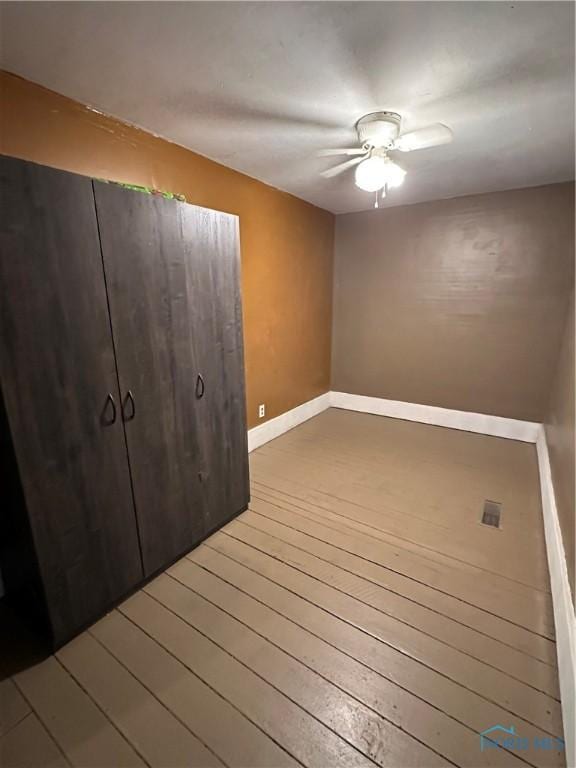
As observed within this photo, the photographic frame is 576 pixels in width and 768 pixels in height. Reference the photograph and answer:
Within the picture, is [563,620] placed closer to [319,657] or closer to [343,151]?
[319,657]

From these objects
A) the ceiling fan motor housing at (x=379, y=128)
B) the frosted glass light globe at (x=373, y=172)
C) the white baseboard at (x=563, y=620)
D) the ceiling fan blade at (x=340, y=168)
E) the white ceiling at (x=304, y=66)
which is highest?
the ceiling fan blade at (x=340, y=168)

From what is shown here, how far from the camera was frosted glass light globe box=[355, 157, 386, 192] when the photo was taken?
1.87 m

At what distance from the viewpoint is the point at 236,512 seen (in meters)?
2.27

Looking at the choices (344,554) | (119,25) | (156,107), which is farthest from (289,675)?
(156,107)

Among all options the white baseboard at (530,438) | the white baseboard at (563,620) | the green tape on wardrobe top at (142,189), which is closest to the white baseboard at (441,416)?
the white baseboard at (530,438)

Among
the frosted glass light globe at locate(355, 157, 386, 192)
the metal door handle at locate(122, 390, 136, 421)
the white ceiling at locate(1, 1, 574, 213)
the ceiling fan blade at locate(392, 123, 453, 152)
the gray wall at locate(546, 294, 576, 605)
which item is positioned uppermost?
the white ceiling at locate(1, 1, 574, 213)

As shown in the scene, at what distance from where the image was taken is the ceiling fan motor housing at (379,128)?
1758mm

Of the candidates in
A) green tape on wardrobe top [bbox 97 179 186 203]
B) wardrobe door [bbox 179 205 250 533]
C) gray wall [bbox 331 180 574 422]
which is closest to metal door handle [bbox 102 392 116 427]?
wardrobe door [bbox 179 205 250 533]

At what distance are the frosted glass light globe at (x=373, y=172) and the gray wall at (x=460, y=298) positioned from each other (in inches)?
74.3

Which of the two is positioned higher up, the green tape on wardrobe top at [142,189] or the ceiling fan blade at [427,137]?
the ceiling fan blade at [427,137]

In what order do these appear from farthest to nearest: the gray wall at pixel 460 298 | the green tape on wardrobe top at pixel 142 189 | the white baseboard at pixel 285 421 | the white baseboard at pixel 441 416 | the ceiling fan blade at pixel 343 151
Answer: the white baseboard at pixel 441 416
the white baseboard at pixel 285 421
the gray wall at pixel 460 298
the ceiling fan blade at pixel 343 151
the green tape on wardrobe top at pixel 142 189

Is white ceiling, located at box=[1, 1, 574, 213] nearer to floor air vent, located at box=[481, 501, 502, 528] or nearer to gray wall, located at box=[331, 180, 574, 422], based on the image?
gray wall, located at box=[331, 180, 574, 422]

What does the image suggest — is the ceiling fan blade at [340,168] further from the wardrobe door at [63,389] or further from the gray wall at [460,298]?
the wardrobe door at [63,389]

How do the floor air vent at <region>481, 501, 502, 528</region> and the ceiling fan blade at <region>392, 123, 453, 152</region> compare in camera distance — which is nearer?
the ceiling fan blade at <region>392, 123, 453, 152</region>
